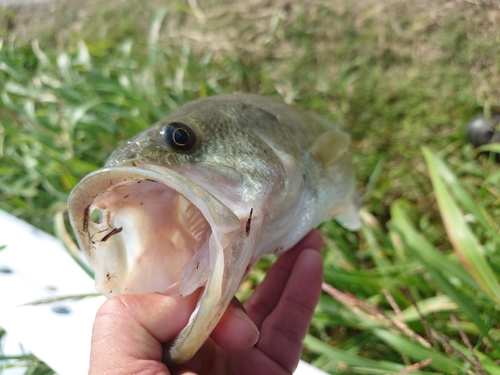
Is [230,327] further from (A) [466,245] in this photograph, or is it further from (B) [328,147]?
(A) [466,245]

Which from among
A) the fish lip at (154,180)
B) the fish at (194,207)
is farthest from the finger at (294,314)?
the fish lip at (154,180)

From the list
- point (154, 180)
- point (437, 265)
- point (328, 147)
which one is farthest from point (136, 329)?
point (437, 265)

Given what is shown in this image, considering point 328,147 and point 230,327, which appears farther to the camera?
point 328,147

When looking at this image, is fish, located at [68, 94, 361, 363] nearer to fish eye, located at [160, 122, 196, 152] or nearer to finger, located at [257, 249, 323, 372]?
fish eye, located at [160, 122, 196, 152]

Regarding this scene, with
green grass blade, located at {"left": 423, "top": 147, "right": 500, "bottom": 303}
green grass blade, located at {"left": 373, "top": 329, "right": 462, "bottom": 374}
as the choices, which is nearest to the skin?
green grass blade, located at {"left": 373, "top": 329, "right": 462, "bottom": 374}

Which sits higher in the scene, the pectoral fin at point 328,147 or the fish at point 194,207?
the pectoral fin at point 328,147

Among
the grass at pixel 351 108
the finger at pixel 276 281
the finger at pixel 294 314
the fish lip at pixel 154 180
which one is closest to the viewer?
the fish lip at pixel 154 180

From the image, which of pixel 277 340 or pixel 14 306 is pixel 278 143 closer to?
pixel 277 340

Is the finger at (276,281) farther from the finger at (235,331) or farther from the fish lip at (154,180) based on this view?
the fish lip at (154,180)
